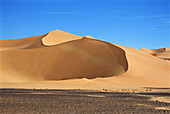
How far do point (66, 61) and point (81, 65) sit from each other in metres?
3.68

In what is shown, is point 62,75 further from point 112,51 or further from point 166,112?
point 166,112

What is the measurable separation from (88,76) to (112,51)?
8.99 m

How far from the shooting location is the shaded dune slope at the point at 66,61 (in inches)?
2016

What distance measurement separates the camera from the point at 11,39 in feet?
260

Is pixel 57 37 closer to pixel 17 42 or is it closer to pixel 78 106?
pixel 17 42

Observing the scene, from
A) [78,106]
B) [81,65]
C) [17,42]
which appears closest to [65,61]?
[81,65]

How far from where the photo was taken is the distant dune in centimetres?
4746

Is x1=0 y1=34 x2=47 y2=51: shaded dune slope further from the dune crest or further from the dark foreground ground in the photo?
the dark foreground ground

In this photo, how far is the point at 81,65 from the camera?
53344mm

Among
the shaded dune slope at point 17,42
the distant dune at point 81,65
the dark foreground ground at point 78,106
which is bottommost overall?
the dark foreground ground at point 78,106

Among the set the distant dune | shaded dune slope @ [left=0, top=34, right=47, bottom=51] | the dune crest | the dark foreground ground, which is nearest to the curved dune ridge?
the distant dune

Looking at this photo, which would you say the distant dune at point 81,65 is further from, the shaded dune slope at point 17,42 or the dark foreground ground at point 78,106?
the dark foreground ground at point 78,106

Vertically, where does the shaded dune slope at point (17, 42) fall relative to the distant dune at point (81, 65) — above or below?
above

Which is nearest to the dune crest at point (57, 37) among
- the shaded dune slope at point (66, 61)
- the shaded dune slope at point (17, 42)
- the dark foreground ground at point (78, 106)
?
the shaded dune slope at point (17, 42)
